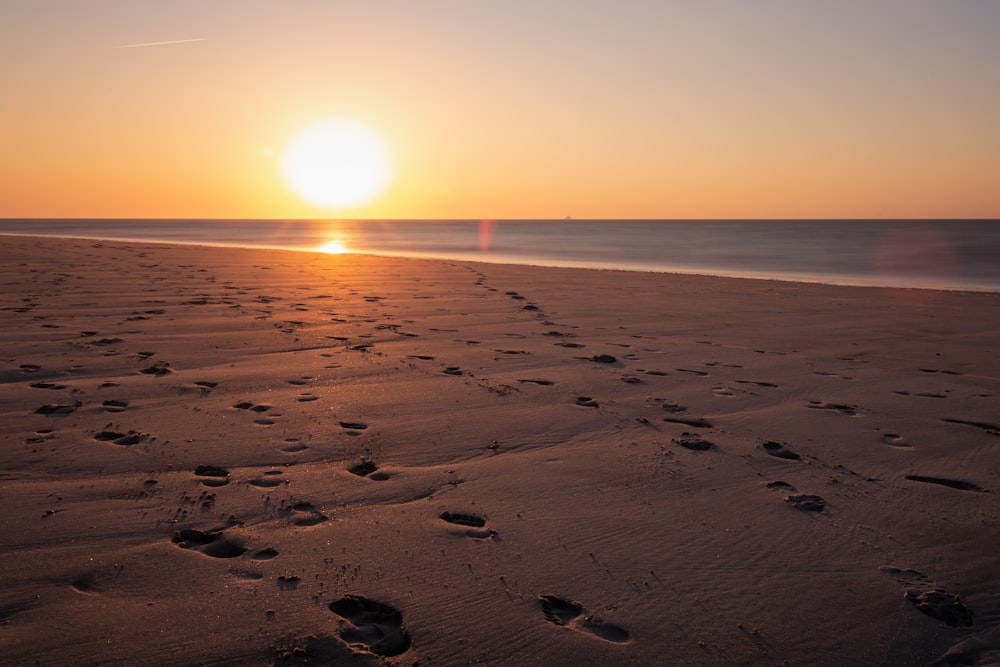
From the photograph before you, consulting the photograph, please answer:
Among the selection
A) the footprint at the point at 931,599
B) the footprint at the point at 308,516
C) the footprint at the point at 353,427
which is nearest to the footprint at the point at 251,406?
the footprint at the point at 353,427

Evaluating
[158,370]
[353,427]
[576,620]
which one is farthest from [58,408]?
[576,620]

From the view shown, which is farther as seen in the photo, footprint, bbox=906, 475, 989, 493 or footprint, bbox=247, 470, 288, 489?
footprint, bbox=906, 475, 989, 493

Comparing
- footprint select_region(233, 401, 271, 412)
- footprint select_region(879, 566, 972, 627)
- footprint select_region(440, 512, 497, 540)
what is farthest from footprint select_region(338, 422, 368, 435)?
footprint select_region(879, 566, 972, 627)

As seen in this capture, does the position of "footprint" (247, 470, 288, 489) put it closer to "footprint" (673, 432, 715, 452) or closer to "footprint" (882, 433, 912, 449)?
"footprint" (673, 432, 715, 452)

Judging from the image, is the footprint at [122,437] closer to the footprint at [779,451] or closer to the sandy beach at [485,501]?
the sandy beach at [485,501]

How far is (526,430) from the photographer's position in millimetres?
4188

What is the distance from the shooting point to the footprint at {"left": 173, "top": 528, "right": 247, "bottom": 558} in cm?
263

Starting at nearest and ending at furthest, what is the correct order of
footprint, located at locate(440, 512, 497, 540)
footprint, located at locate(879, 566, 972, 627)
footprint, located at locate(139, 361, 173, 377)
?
footprint, located at locate(879, 566, 972, 627) → footprint, located at locate(440, 512, 497, 540) → footprint, located at locate(139, 361, 173, 377)

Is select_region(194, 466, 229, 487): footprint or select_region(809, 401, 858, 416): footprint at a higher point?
select_region(809, 401, 858, 416): footprint

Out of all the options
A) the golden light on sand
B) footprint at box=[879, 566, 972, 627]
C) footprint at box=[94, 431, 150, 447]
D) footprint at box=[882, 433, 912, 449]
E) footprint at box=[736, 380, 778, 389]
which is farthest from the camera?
the golden light on sand

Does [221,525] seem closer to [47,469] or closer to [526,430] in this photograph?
[47,469]

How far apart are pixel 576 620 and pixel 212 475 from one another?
1.97 meters

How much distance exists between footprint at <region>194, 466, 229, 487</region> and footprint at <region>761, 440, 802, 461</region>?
2.95 m

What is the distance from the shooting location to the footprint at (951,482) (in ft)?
11.5
